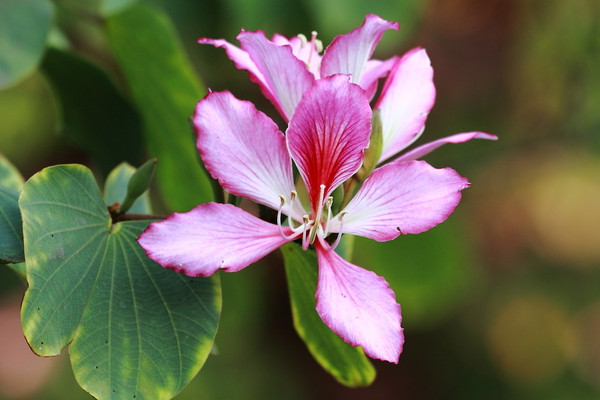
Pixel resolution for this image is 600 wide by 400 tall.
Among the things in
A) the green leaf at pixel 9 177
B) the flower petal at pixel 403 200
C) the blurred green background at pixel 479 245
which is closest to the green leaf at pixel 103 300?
the flower petal at pixel 403 200

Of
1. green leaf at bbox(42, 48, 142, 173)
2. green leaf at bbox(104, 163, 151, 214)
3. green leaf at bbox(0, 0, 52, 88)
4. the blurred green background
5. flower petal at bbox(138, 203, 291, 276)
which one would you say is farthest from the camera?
the blurred green background

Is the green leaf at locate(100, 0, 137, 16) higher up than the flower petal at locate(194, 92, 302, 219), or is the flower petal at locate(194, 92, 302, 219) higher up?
the flower petal at locate(194, 92, 302, 219)

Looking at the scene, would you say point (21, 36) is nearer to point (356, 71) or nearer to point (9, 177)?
point (9, 177)

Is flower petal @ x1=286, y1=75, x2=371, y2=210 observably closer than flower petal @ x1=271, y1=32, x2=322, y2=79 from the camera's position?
Yes

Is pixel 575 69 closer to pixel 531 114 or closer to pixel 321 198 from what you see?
pixel 531 114

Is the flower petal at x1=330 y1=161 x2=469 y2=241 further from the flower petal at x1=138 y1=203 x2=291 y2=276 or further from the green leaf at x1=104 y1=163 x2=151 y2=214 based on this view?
the green leaf at x1=104 y1=163 x2=151 y2=214

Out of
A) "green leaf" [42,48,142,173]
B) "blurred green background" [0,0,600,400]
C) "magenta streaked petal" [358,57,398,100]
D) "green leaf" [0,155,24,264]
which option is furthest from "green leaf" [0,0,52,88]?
"blurred green background" [0,0,600,400]

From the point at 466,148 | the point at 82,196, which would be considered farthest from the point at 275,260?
the point at 82,196
